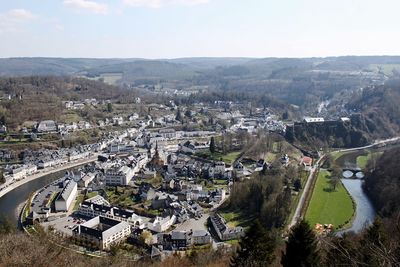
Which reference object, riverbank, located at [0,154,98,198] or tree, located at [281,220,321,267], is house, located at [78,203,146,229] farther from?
tree, located at [281,220,321,267]

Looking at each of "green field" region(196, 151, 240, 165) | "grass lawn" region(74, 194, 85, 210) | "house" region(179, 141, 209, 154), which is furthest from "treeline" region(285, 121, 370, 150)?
"grass lawn" region(74, 194, 85, 210)

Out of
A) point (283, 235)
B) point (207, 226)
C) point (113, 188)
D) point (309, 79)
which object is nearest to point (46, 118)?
point (113, 188)

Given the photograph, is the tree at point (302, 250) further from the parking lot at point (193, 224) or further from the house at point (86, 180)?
the house at point (86, 180)

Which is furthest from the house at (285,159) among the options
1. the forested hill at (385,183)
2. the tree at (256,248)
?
the tree at (256,248)

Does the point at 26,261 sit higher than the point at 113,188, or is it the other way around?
the point at 26,261

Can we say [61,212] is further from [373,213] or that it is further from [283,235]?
[373,213]

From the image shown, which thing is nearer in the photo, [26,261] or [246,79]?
[26,261]

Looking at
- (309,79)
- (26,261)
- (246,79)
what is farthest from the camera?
(246,79)
